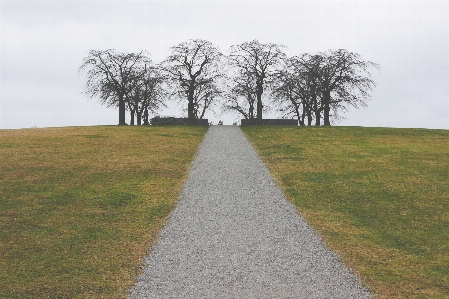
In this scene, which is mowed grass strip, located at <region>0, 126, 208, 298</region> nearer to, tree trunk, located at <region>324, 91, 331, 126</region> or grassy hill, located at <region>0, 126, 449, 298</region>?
grassy hill, located at <region>0, 126, 449, 298</region>

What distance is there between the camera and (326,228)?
17.7 m

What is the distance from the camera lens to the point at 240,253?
1477 cm

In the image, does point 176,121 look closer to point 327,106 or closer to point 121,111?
point 121,111

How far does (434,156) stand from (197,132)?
67.9ft

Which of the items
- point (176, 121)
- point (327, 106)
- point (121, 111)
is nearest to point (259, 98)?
point (327, 106)

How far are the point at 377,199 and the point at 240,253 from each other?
9746mm

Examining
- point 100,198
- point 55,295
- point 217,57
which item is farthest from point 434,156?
point 217,57

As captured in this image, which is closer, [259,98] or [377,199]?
[377,199]

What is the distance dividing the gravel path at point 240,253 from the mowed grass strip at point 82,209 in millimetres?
832

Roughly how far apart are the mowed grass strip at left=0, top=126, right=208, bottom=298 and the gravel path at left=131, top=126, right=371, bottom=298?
832mm

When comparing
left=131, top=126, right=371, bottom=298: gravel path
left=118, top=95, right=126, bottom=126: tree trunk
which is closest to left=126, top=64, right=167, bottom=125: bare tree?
left=118, top=95, right=126, bottom=126: tree trunk

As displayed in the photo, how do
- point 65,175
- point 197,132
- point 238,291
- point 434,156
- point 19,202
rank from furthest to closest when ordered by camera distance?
point 197,132 → point 434,156 → point 65,175 → point 19,202 → point 238,291

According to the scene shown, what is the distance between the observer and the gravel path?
12141 mm

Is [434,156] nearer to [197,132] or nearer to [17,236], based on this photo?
[197,132]
